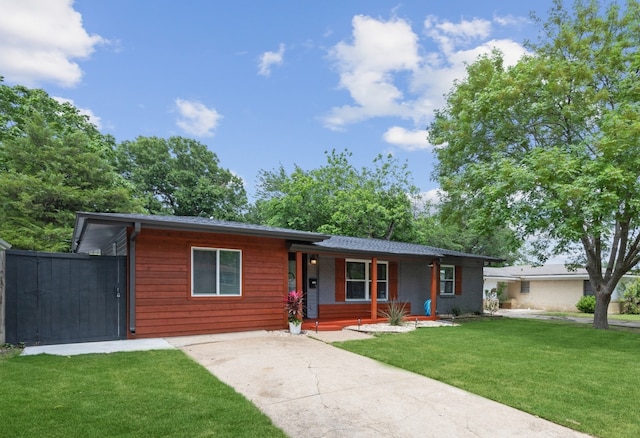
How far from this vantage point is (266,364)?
19.6ft

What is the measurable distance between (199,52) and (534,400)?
629 inches

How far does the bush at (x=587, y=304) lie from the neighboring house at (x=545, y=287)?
1.16m

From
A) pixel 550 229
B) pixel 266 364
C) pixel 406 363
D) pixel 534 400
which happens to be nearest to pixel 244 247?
pixel 266 364

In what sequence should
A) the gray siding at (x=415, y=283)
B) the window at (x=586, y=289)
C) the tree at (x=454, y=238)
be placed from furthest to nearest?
the tree at (x=454, y=238)
the window at (x=586, y=289)
the gray siding at (x=415, y=283)

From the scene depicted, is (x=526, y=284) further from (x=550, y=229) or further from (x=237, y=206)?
(x=237, y=206)

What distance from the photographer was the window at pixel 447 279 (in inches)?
601

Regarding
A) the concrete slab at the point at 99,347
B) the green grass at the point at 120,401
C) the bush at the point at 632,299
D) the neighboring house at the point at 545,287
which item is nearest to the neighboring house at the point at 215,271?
the concrete slab at the point at 99,347

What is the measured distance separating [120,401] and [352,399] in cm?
245

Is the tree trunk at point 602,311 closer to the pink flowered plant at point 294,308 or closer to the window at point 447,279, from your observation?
the window at point 447,279

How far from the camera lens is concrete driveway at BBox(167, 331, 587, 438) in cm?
367

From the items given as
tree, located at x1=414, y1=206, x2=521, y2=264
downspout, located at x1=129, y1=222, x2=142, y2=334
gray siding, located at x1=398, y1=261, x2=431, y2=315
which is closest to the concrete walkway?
downspout, located at x1=129, y1=222, x2=142, y2=334

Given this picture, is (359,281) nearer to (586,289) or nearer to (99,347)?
(99,347)

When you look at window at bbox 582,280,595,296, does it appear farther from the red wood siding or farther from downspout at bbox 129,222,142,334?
downspout at bbox 129,222,142,334

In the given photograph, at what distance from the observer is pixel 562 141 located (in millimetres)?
12828
